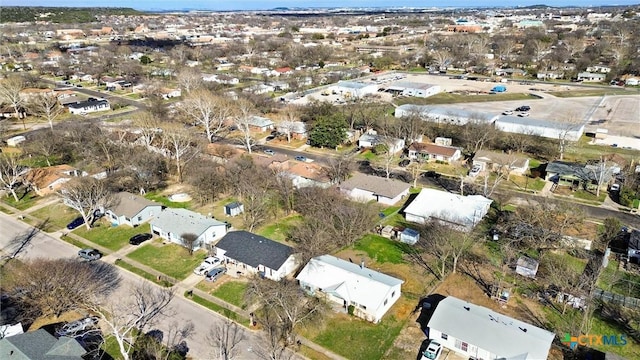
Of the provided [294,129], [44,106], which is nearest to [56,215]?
[294,129]

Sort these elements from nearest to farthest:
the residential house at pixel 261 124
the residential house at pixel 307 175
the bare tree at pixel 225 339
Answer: the bare tree at pixel 225 339
the residential house at pixel 307 175
the residential house at pixel 261 124

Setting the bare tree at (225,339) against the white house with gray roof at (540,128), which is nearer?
the bare tree at (225,339)

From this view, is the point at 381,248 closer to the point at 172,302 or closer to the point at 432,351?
the point at 432,351

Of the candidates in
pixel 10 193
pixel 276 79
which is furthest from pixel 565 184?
pixel 276 79

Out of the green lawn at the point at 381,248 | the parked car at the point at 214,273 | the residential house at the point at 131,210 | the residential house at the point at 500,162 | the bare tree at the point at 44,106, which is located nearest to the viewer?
the parked car at the point at 214,273

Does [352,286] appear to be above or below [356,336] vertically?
above

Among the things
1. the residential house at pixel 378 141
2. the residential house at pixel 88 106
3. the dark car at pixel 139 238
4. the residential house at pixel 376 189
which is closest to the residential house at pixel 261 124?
the residential house at pixel 378 141

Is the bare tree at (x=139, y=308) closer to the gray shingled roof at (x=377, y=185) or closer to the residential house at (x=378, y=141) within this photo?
the gray shingled roof at (x=377, y=185)
